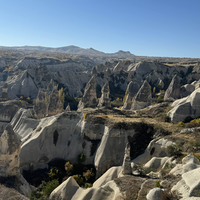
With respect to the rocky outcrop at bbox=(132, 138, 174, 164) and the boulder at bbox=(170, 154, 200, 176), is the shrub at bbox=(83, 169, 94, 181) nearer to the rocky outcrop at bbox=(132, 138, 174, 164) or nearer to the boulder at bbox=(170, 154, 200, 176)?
the rocky outcrop at bbox=(132, 138, 174, 164)

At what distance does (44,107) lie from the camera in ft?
136

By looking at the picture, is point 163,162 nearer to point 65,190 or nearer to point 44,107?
point 65,190

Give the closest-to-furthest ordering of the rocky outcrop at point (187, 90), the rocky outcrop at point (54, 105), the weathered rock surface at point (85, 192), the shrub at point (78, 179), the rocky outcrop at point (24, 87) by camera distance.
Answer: the weathered rock surface at point (85, 192) → the shrub at point (78, 179) → the rocky outcrop at point (54, 105) → the rocky outcrop at point (187, 90) → the rocky outcrop at point (24, 87)

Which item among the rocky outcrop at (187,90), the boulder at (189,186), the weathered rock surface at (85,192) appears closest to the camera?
the boulder at (189,186)

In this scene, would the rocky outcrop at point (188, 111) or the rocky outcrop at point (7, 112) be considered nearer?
the rocky outcrop at point (188, 111)

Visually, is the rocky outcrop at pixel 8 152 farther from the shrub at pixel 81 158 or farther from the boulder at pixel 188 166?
the boulder at pixel 188 166

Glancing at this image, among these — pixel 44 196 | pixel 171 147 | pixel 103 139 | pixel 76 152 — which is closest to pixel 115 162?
pixel 103 139

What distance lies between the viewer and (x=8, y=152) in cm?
1781

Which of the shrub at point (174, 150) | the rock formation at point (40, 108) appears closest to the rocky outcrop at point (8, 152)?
the shrub at point (174, 150)

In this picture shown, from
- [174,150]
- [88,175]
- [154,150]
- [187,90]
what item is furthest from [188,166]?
[187,90]

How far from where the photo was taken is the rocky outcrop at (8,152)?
17.8 metres

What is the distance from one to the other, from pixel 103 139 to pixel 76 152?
168 inches

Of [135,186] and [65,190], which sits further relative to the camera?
[65,190]

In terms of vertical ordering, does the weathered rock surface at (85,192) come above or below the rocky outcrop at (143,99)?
below
